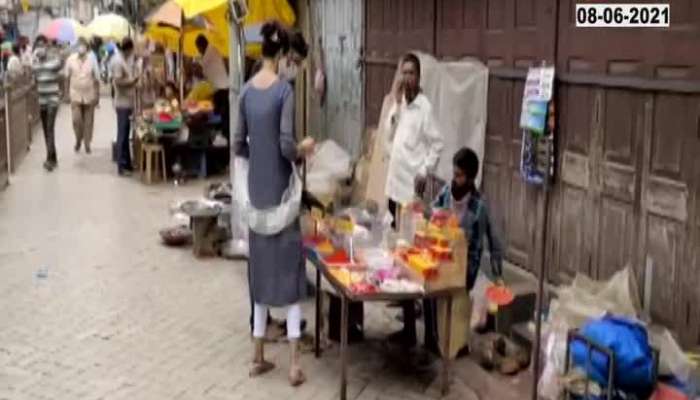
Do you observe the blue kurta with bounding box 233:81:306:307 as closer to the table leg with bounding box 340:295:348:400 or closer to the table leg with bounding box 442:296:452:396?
the table leg with bounding box 340:295:348:400

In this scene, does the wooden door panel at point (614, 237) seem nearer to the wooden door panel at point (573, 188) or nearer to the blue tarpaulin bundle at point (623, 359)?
the wooden door panel at point (573, 188)

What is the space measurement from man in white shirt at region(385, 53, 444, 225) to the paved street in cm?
109

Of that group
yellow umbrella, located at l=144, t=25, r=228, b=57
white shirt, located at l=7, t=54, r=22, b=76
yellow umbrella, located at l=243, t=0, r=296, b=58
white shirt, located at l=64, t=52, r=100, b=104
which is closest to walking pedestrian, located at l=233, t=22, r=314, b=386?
yellow umbrella, located at l=243, t=0, r=296, b=58

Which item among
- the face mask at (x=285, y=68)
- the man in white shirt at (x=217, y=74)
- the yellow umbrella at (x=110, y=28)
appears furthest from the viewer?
the yellow umbrella at (x=110, y=28)

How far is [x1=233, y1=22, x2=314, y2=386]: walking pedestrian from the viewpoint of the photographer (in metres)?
6.46

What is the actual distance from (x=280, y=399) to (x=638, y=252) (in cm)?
254

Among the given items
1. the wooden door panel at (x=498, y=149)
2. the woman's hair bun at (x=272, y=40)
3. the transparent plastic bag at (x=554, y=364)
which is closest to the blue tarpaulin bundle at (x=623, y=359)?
the transparent plastic bag at (x=554, y=364)

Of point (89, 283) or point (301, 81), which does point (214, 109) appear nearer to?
point (301, 81)

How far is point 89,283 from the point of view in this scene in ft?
31.3

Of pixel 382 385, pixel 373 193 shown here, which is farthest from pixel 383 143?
pixel 382 385

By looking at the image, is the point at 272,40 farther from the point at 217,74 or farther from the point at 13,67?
the point at 13,67

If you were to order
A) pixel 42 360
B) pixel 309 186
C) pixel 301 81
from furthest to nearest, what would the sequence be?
pixel 301 81 → pixel 309 186 → pixel 42 360

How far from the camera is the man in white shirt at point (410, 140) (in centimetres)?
792

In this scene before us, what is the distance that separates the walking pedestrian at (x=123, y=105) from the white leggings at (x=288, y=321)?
10.6 metres
